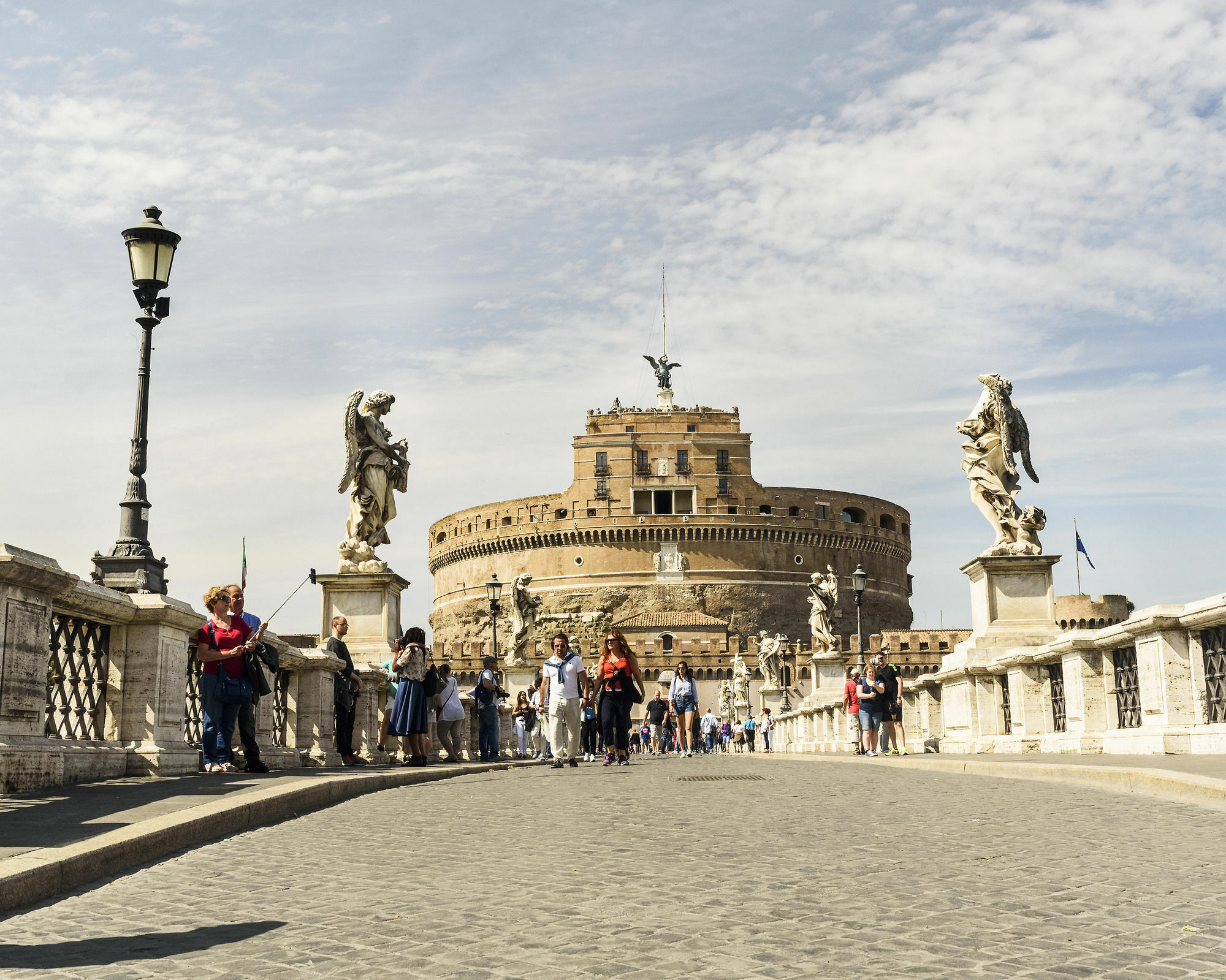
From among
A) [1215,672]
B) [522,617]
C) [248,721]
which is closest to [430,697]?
[248,721]

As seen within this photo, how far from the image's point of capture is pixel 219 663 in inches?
359

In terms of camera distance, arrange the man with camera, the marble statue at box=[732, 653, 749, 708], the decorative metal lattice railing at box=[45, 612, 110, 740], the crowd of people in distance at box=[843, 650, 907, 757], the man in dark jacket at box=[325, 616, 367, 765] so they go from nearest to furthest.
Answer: the decorative metal lattice railing at box=[45, 612, 110, 740], the man in dark jacket at box=[325, 616, 367, 765], the crowd of people in distance at box=[843, 650, 907, 757], the man with camera, the marble statue at box=[732, 653, 749, 708]

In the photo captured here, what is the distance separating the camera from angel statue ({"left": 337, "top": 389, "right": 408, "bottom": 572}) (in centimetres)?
1446

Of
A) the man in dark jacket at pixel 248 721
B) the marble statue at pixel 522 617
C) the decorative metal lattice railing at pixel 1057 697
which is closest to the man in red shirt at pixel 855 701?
the decorative metal lattice railing at pixel 1057 697

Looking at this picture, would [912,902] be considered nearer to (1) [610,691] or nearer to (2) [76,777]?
(2) [76,777]

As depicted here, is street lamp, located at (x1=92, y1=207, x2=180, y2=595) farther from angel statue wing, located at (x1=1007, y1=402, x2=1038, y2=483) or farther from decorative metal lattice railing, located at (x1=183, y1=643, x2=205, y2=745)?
angel statue wing, located at (x1=1007, y1=402, x2=1038, y2=483)

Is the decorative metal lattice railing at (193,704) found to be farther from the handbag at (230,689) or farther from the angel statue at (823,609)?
→ the angel statue at (823,609)

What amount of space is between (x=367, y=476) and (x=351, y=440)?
42cm

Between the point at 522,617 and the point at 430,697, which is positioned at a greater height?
the point at 522,617

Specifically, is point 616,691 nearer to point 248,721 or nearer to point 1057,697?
point 1057,697

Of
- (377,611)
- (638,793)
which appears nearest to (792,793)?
(638,793)

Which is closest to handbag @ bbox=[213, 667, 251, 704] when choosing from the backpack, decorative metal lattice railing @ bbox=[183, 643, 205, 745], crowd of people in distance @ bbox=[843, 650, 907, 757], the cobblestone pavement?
decorative metal lattice railing @ bbox=[183, 643, 205, 745]

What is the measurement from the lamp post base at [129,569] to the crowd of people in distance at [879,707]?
357 inches

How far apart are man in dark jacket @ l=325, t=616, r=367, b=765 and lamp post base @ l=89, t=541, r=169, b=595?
3.27 meters
